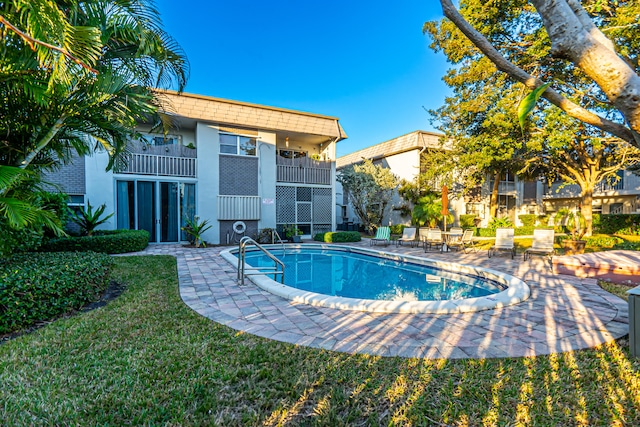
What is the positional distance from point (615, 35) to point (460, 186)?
11654 millimetres

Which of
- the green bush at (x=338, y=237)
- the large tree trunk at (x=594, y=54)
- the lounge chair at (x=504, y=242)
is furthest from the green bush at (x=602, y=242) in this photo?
the large tree trunk at (x=594, y=54)

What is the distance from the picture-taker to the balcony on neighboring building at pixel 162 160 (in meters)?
13.0

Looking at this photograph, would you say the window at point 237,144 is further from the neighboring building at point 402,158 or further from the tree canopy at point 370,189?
the neighboring building at point 402,158

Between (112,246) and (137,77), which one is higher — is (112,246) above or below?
below

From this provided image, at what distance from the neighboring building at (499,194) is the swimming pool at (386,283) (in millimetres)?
7917

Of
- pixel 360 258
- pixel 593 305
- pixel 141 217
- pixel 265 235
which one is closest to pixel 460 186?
pixel 360 258

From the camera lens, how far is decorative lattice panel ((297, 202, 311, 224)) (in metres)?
16.6

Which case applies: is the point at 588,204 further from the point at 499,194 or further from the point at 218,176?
the point at 218,176

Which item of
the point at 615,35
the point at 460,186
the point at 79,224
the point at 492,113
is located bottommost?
the point at 79,224

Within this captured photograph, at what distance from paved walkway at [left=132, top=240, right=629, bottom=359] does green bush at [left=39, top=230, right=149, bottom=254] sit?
6229 millimetres

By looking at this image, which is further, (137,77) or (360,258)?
(360,258)

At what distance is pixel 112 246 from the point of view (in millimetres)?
10406

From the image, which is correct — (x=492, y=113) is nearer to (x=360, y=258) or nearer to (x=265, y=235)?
(x=360, y=258)

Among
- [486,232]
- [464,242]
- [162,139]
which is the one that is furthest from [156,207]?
[486,232]
